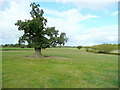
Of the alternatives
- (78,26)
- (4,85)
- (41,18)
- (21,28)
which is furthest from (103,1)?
(21,28)

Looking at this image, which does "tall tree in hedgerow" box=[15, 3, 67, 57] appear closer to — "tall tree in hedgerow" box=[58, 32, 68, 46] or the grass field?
"tall tree in hedgerow" box=[58, 32, 68, 46]

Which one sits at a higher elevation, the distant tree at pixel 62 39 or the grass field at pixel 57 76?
the distant tree at pixel 62 39

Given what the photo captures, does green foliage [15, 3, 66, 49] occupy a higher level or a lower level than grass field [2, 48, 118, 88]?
higher

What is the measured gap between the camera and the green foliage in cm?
1501

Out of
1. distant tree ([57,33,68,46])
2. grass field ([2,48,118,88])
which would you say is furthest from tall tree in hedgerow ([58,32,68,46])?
grass field ([2,48,118,88])

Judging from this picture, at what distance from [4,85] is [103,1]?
20.5ft

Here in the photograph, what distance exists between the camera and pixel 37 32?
1595 cm

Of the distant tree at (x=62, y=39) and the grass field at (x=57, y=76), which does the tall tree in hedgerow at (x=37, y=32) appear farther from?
the grass field at (x=57, y=76)

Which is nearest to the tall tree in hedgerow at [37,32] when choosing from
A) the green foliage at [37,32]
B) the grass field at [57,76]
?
the green foliage at [37,32]

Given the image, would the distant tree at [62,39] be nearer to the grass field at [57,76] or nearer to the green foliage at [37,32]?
the green foliage at [37,32]

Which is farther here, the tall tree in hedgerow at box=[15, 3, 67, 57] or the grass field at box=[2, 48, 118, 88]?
the tall tree in hedgerow at box=[15, 3, 67, 57]

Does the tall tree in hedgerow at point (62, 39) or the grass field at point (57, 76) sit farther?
the tall tree in hedgerow at point (62, 39)

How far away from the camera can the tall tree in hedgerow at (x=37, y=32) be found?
49.4ft

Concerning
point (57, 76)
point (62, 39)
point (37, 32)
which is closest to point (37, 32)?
point (37, 32)
